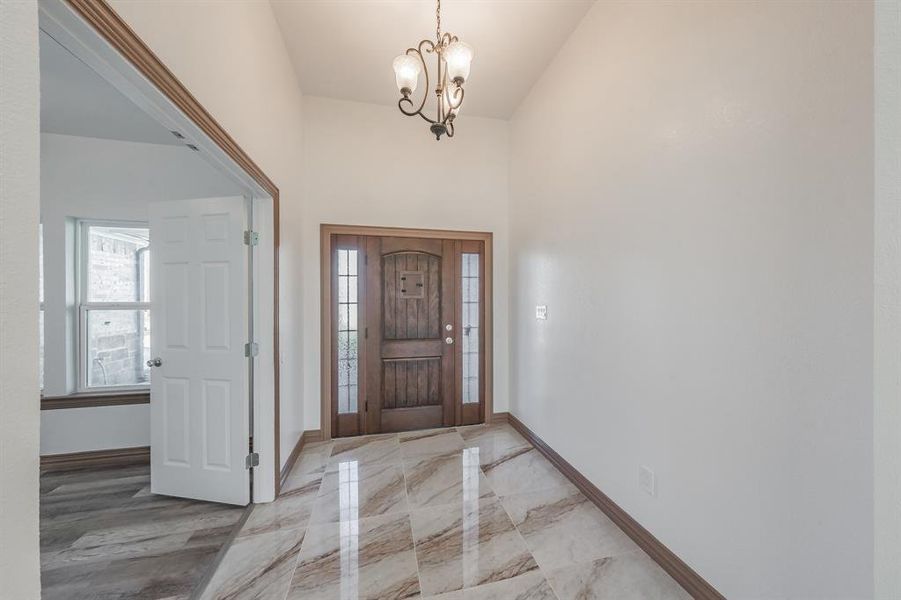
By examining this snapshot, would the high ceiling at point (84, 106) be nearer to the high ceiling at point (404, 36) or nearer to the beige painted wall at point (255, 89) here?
the beige painted wall at point (255, 89)

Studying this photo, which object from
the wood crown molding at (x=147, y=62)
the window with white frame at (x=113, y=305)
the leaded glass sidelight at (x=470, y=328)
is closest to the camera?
the wood crown molding at (x=147, y=62)

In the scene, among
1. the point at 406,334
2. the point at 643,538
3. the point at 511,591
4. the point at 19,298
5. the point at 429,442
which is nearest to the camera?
the point at 19,298

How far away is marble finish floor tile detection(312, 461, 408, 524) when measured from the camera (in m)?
2.18

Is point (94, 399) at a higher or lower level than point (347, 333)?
lower

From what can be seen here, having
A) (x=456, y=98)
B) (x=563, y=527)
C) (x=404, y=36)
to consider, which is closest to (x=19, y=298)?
(x=456, y=98)

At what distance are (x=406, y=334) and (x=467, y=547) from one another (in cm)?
196

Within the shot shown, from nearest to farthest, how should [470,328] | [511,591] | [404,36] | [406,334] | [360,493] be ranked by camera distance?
[511,591]
[360,493]
[404,36]
[406,334]
[470,328]

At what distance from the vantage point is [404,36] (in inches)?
98.9

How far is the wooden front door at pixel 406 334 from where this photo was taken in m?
3.37

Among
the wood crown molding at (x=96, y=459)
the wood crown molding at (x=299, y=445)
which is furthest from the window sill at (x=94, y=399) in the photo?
the wood crown molding at (x=299, y=445)

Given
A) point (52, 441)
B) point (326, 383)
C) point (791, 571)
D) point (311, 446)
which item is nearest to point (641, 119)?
point (791, 571)

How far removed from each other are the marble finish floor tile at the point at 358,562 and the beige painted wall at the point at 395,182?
1.45 metres

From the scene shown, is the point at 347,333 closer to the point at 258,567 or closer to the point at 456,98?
the point at 258,567

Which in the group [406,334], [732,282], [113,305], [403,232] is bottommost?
[406,334]
